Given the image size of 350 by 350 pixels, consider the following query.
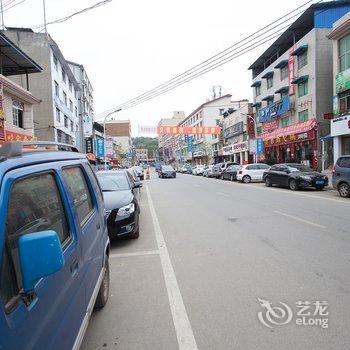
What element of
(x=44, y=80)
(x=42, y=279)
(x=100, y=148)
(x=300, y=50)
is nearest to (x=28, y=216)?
(x=42, y=279)

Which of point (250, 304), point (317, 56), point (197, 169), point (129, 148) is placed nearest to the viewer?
point (250, 304)

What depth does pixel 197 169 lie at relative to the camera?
57.5 m

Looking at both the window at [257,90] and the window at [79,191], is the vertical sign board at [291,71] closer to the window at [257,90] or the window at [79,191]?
the window at [257,90]

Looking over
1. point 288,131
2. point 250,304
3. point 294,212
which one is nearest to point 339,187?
point 294,212

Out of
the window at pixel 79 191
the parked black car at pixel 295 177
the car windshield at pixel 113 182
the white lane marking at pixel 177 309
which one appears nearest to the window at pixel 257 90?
the parked black car at pixel 295 177

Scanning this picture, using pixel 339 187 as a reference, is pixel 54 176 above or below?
above

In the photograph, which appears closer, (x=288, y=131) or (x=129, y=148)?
(x=288, y=131)

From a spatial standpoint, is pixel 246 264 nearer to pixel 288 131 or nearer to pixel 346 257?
pixel 346 257

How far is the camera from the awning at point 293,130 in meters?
34.8

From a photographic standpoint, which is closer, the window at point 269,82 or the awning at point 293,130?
the awning at point 293,130

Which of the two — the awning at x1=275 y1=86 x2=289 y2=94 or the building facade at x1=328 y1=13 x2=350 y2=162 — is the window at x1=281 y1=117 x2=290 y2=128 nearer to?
the awning at x1=275 y1=86 x2=289 y2=94

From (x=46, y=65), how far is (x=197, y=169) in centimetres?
2797

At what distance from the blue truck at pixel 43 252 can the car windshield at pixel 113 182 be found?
604cm

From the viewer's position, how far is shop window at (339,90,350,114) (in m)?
28.3
